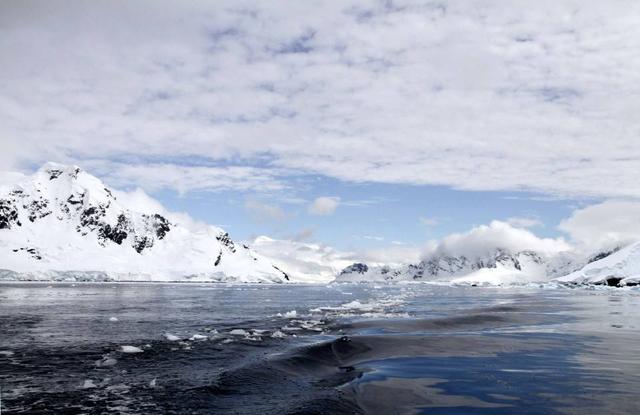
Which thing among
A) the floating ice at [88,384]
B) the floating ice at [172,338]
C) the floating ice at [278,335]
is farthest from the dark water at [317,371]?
the floating ice at [172,338]

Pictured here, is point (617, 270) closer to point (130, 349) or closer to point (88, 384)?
point (130, 349)

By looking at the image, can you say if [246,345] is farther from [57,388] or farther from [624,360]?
[624,360]

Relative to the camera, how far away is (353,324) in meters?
27.6

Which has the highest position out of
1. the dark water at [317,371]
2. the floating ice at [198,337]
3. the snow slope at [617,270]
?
the snow slope at [617,270]

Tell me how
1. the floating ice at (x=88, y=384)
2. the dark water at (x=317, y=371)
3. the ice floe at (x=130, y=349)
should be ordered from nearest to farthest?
the dark water at (x=317, y=371) → the floating ice at (x=88, y=384) → the ice floe at (x=130, y=349)

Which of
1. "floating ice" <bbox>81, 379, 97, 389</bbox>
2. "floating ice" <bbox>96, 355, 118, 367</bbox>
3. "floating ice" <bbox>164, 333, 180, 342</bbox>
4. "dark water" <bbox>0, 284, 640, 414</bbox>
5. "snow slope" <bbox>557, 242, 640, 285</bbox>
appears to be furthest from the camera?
"snow slope" <bbox>557, 242, 640, 285</bbox>

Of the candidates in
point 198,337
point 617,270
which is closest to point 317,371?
point 198,337

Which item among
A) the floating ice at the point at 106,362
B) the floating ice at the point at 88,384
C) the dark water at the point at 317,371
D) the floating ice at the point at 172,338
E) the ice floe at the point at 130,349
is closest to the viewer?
the dark water at the point at 317,371

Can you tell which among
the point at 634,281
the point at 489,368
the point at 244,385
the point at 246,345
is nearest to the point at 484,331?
the point at 489,368

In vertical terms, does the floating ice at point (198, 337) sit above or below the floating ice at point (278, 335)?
above

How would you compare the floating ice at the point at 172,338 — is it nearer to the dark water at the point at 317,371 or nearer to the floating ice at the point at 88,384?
the dark water at the point at 317,371

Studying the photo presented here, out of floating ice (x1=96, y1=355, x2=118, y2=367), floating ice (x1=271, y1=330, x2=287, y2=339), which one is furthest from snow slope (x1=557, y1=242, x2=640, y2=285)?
floating ice (x1=96, y1=355, x2=118, y2=367)

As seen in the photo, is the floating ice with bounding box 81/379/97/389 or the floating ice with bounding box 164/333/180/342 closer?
the floating ice with bounding box 81/379/97/389

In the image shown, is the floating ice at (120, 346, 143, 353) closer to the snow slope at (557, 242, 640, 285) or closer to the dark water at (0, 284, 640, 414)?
the dark water at (0, 284, 640, 414)
